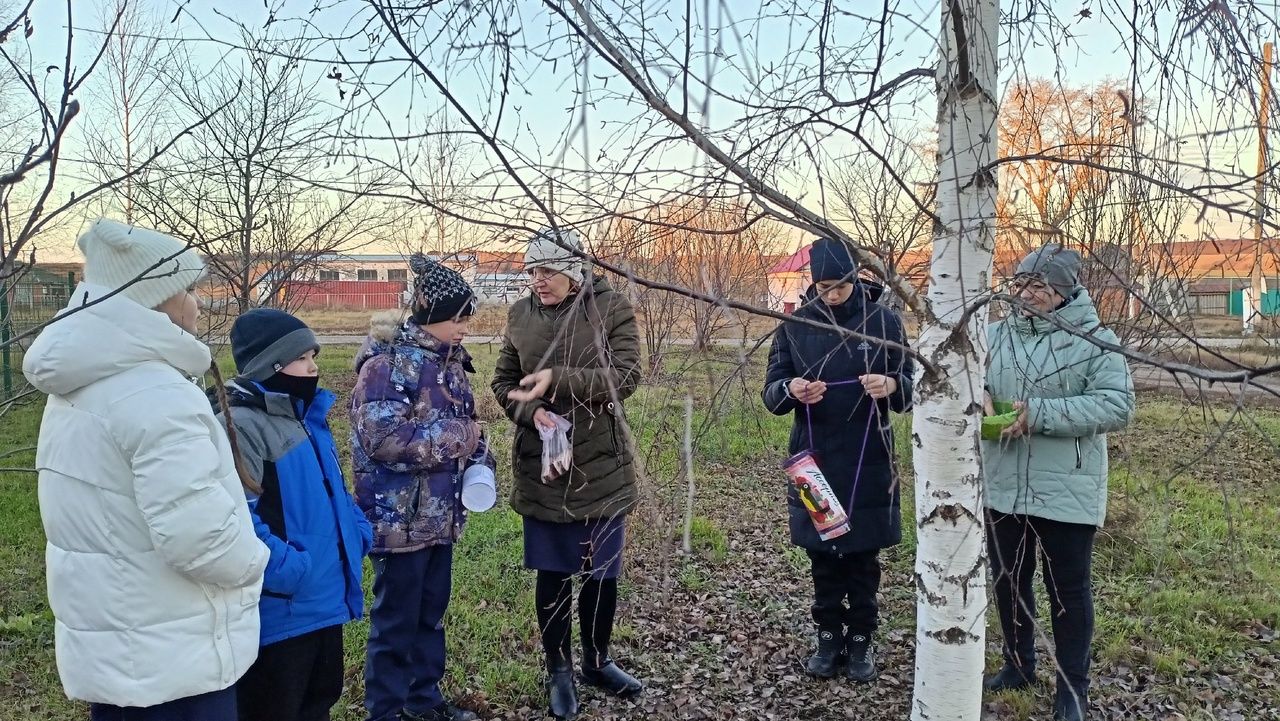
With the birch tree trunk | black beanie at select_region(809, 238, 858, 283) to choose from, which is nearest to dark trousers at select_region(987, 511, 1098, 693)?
the birch tree trunk

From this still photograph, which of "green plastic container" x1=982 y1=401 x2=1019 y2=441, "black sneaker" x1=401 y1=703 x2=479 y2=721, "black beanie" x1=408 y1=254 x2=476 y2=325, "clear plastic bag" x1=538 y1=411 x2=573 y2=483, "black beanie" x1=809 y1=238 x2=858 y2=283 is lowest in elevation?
"black sneaker" x1=401 y1=703 x2=479 y2=721

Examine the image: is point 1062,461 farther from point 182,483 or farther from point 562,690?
point 182,483

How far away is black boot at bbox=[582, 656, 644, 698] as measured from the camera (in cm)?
355

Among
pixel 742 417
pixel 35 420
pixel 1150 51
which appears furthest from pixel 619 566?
pixel 35 420

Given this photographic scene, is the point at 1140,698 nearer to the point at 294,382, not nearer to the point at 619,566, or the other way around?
the point at 619,566

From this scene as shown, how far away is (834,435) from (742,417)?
4.65 feet

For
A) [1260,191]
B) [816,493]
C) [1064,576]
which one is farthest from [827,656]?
[1260,191]

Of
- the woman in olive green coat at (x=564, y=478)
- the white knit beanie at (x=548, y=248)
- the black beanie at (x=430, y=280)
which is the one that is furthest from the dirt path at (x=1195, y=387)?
the woman in olive green coat at (x=564, y=478)

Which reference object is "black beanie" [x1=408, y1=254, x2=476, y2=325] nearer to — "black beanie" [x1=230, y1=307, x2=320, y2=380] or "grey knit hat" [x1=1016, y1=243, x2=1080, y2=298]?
"black beanie" [x1=230, y1=307, x2=320, y2=380]

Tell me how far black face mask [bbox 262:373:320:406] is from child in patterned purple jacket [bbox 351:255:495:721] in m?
0.41

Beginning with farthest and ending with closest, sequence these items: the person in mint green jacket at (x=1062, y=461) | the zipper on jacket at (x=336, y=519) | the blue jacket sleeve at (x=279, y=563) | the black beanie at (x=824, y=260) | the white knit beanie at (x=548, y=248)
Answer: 1. the black beanie at (x=824, y=260)
2. the person in mint green jacket at (x=1062, y=461)
3. the zipper on jacket at (x=336, y=519)
4. the blue jacket sleeve at (x=279, y=563)
5. the white knit beanie at (x=548, y=248)

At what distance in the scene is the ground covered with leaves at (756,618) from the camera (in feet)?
10.6

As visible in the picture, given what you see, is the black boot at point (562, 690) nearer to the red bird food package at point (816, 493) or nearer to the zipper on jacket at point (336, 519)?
the zipper on jacket at point (336, 519)

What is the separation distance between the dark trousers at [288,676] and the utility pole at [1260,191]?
8.65 feet
